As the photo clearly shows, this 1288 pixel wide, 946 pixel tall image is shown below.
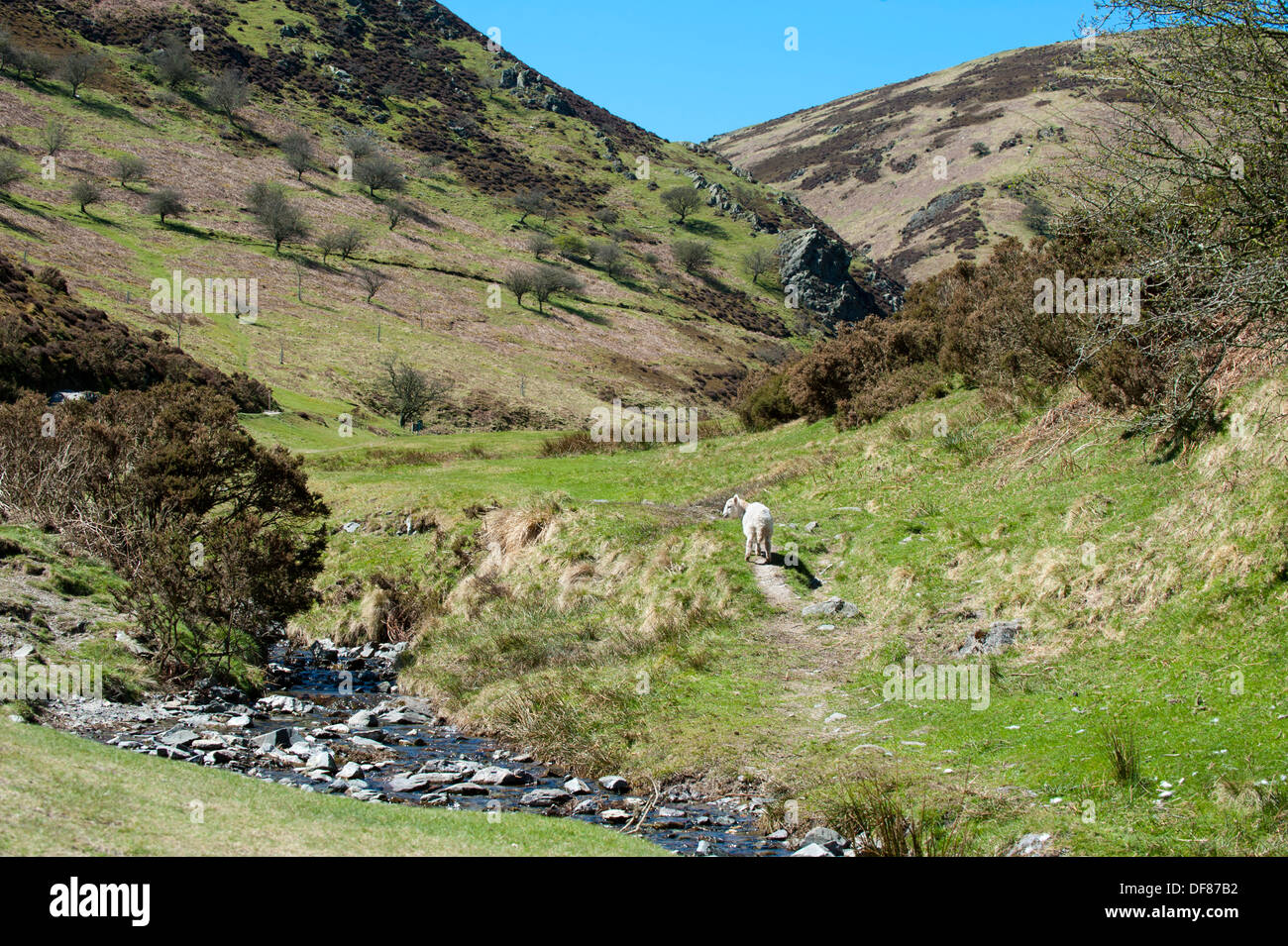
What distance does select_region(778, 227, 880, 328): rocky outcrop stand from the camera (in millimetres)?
145000

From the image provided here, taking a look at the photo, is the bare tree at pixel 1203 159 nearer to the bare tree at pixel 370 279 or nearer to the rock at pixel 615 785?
the rock at pixel 615 785

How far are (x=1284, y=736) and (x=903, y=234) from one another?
185m

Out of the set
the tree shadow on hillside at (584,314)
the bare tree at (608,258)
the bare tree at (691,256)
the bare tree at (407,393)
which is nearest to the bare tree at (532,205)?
the bare tree at (608,258)

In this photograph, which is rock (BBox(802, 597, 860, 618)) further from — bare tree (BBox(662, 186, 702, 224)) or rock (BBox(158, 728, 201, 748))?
bare tree (BBox(662, 186, 702, 224))

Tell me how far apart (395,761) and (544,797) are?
2.99 m

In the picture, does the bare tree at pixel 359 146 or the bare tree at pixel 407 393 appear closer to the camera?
the bare tree at pixel 407 393

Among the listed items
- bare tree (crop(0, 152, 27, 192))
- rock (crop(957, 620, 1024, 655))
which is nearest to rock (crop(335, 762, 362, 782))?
rock (crop(957, 620, 1024, 655))

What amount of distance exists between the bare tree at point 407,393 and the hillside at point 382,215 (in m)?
2.06

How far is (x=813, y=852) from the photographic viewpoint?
9.48 meters

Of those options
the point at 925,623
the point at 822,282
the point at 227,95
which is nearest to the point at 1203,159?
the point at 925,623

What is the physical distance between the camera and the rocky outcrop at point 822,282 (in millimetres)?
145000

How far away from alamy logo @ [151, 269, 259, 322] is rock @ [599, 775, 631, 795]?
210ft
